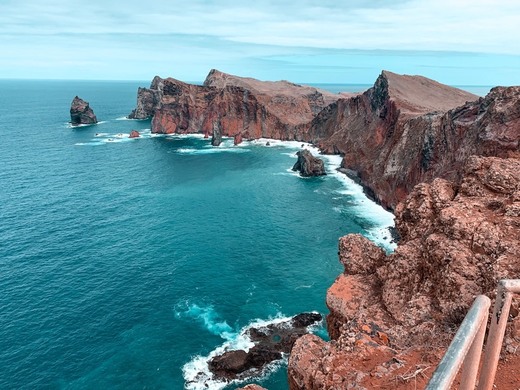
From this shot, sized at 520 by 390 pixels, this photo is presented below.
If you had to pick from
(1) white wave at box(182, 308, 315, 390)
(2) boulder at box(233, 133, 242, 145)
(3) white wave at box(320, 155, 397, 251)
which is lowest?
(1) white wave at box(182, 308, 315, 390)

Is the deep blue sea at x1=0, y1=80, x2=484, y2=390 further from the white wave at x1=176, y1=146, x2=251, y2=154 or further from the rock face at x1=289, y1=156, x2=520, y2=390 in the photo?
the white wave at x1=176, y1=146, x2=251, y2=154

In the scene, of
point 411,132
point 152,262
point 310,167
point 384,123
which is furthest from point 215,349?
point 384,123

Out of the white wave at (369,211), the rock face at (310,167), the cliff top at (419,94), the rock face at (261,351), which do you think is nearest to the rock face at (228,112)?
the cliff top at (419,94)

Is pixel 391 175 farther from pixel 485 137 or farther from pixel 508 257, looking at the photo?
pixel 508 257

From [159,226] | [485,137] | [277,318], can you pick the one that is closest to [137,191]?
[159,226]

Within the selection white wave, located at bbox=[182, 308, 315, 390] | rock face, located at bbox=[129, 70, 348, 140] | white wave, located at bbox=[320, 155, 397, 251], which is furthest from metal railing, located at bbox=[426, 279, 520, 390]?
rock face, located at bbox=[129, 70, 348, 140]

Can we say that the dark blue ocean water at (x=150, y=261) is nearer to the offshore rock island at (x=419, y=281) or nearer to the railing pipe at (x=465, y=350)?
the offshore rock island at (x=419, y=281)
